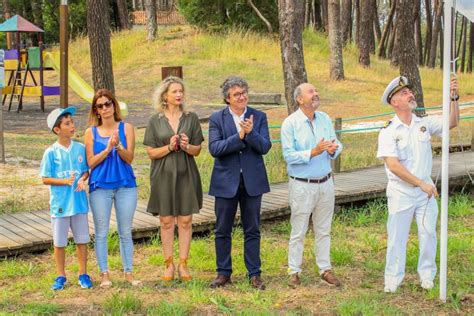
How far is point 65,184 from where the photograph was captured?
5047 mm

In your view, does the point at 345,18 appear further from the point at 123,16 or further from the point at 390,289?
the point at 390,289

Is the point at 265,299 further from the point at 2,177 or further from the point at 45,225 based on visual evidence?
the point at 2,177

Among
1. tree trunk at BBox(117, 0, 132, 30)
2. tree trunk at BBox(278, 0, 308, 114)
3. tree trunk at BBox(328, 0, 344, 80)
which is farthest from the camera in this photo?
tree trunk at BBox(117, 0, 132, 30)

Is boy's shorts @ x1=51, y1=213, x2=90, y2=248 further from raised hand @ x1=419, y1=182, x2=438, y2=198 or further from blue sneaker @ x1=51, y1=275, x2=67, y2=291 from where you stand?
raised hand @ x1=419, y1=182, x2=438, y2=198

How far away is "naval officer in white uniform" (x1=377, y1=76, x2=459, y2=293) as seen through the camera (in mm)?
4930

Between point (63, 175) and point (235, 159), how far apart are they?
1.31 meters

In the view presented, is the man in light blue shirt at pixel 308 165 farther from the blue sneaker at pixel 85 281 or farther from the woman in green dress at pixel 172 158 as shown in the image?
the blue sneaker at pixel 85 281

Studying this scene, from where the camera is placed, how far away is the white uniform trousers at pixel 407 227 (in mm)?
4965

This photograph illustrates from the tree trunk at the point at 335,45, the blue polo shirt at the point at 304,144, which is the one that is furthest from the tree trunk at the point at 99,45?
the tree trunk at the point at 335,45

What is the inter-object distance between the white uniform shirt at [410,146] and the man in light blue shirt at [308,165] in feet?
1.25

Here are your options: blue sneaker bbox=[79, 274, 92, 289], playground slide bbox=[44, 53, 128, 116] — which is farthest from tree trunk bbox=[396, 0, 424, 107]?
blue sneaker bbox=[79, 274, 92, 289]

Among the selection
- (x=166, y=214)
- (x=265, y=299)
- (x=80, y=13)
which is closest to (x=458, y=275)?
(x=265, y=299)

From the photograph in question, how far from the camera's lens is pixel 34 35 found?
39.7 metres

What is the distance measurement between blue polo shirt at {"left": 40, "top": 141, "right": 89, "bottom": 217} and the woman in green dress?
555 mm
